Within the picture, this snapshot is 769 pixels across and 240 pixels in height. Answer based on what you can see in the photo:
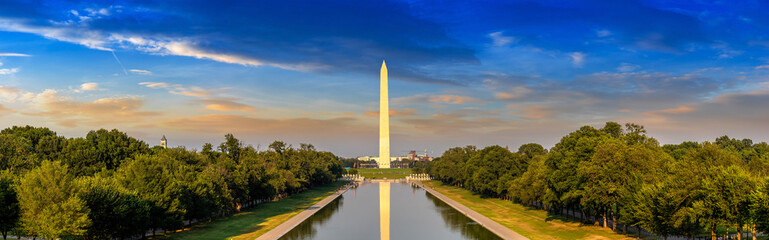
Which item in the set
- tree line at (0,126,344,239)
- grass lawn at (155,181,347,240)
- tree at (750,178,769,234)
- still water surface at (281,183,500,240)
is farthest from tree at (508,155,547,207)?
tree line at (0,126,344,239)

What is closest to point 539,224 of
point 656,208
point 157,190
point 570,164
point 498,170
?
point 570,164

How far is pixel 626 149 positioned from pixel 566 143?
13.1 m

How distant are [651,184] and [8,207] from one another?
55472mm

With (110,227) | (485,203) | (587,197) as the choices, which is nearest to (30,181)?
(110,227)

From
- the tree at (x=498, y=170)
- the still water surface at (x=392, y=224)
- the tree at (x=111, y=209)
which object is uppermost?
the tree at (x=498, y=170)

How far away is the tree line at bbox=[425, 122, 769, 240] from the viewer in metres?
40.1

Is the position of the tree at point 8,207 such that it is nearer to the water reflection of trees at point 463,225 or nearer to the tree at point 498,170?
the water reflection of trees at point 463,225

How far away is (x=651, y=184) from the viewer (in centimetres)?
4856

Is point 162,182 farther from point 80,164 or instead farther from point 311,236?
point 80,164

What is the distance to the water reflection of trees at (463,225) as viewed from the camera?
59147 millimetres

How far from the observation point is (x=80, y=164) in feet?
277

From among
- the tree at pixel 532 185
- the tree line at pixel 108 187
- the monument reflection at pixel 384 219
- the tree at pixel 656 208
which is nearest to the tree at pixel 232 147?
the tree line at pixel 108 187

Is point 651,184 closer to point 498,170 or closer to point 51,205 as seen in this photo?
point 51,205

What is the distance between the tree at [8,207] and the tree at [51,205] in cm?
135
